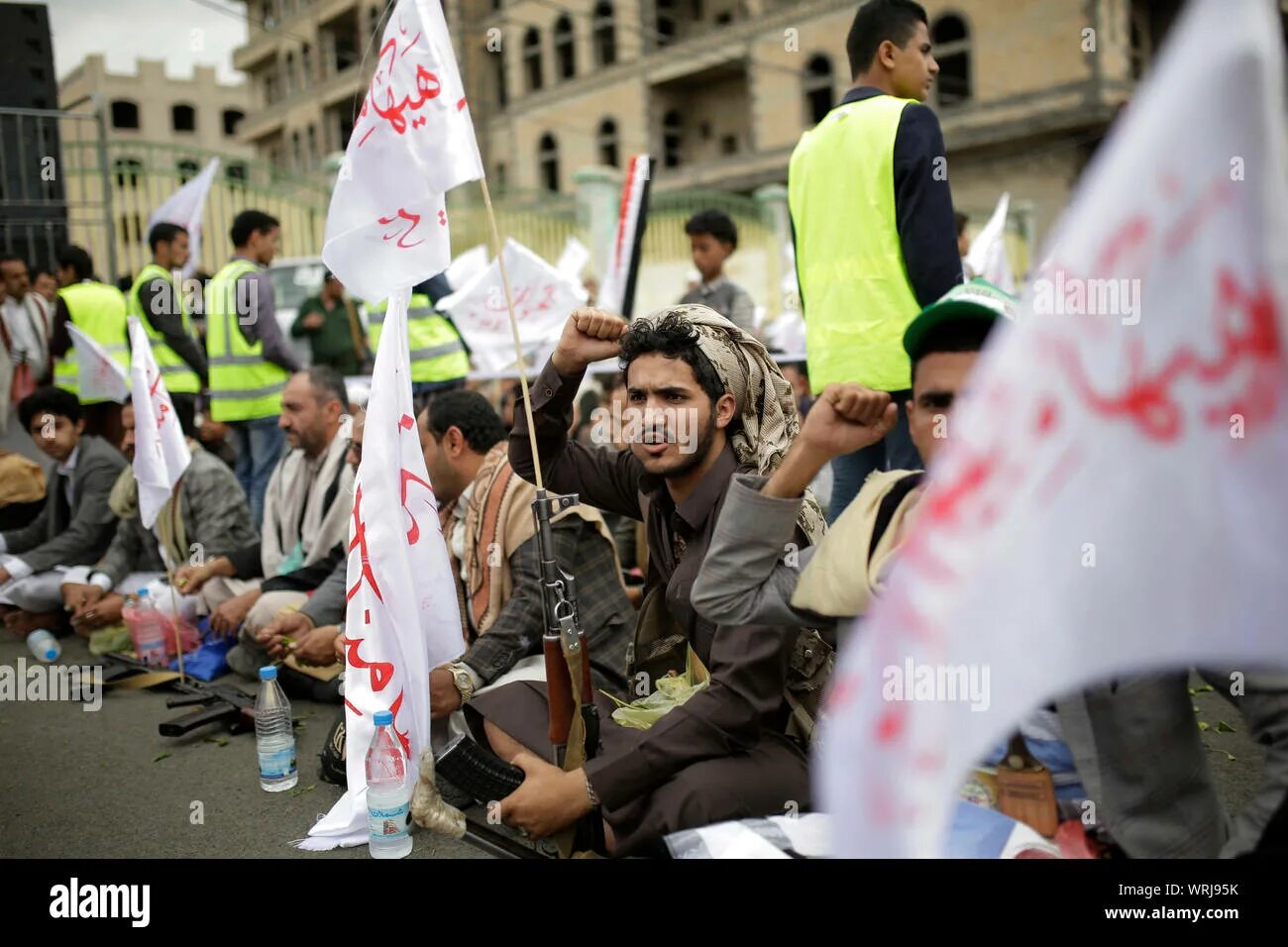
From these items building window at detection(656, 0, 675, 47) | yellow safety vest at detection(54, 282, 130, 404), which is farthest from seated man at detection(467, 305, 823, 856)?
building window at detection(656, 0, 675, 47)

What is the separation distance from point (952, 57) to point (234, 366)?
23.1 meters

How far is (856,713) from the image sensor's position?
1.13 metres

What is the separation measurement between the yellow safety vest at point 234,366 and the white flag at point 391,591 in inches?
136

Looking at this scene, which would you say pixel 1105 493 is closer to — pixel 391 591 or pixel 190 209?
pixel 391 591

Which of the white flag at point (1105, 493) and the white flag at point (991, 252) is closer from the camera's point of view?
the white flag at point (1105, 493)

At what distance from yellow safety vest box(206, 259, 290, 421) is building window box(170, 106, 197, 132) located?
109 feet

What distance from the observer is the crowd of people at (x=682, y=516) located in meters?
1.75

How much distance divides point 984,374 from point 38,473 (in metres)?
6.86

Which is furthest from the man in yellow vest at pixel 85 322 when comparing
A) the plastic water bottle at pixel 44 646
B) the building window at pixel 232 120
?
the building window at pixel 232 120

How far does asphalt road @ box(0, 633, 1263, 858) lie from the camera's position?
296 centimetres

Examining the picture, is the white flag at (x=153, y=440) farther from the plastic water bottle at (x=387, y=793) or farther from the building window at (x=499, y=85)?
the building window at (x=499, y=85)

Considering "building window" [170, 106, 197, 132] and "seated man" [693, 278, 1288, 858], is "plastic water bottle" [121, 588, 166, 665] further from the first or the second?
"building window" [170, 106, 197, 132]

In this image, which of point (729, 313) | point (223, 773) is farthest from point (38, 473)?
point (729, 313)
